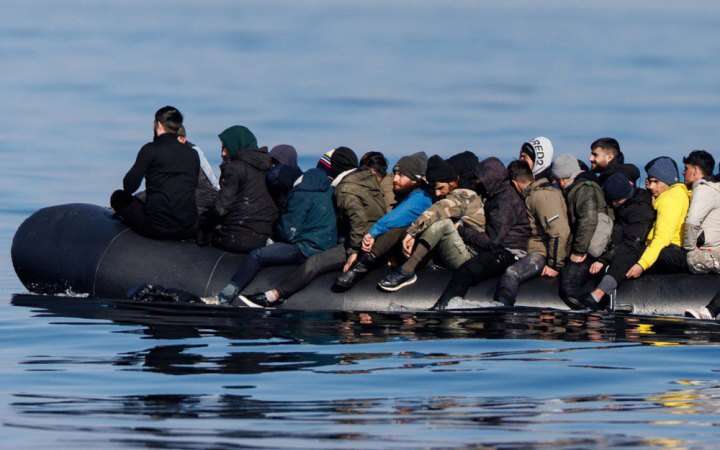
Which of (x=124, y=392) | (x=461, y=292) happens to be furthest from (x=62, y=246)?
(x=124, y=392)

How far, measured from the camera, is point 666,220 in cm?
2116

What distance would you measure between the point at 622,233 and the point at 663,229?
0.57 m

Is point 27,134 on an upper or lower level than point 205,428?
upper

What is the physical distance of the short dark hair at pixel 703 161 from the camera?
2147cm

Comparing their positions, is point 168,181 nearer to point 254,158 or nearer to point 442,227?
point 254,158

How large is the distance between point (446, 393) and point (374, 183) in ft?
19.6

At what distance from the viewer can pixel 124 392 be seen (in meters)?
16.5

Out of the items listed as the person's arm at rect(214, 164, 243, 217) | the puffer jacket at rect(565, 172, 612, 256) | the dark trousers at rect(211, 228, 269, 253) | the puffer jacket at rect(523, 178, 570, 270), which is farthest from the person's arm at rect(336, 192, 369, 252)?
the puffer jacket at rect(565, 172, 612, 256)

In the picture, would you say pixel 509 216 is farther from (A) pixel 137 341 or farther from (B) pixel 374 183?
(A) pixel 137 341

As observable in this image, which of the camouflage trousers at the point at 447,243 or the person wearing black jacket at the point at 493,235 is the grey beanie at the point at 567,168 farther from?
Answer: the camouflage trousers at the point at 447,243

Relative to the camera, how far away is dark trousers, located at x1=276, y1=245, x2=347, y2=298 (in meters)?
21.9

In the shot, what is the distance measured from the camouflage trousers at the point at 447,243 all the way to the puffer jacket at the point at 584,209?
50.7 inches

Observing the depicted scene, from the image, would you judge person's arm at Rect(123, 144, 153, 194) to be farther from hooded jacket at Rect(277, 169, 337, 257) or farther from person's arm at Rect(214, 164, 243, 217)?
hooded jacket at Rect(277, 169, 337, 257)

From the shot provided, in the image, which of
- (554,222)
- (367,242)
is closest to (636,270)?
(554,222)
